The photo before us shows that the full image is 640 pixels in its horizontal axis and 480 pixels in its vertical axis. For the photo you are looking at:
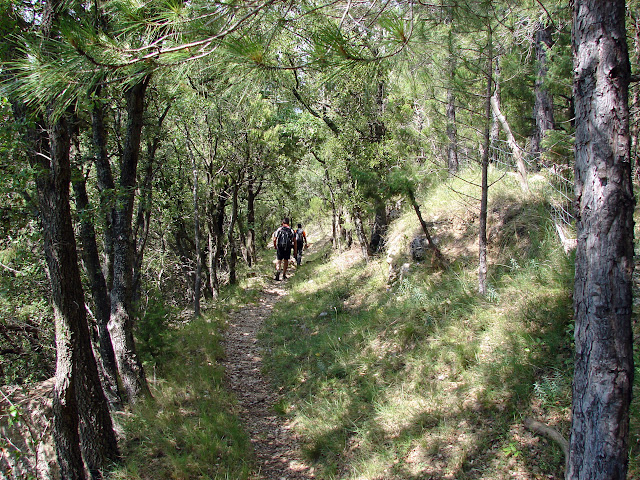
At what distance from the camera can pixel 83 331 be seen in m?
4.31

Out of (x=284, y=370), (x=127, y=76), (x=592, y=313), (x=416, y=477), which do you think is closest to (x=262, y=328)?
(x=284, y=370)

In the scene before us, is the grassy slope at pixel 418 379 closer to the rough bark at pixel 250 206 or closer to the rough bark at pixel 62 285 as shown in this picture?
the rough bark at pixel 62 285

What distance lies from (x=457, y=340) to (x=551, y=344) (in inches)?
47.5

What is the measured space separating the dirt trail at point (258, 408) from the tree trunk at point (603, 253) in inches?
118

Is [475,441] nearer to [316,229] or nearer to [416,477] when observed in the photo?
[416,477]

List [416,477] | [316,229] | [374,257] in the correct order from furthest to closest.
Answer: [316,229], [374,257], [416,477]

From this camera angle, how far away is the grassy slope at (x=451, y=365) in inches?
149

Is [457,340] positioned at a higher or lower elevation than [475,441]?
higher

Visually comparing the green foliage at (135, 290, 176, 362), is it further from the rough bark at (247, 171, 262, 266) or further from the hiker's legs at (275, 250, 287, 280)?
the rough bark at (247, 171, 262, 266)

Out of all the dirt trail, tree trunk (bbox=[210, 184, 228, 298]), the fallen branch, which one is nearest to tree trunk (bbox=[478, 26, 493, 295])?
the fallen branch

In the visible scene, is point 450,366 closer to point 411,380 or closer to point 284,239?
point 411,380

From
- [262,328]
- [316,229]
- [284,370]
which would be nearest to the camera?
[284,370]

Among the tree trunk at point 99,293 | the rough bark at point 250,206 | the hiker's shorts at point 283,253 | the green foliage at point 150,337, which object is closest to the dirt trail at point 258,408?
the green foliage at point 150,337

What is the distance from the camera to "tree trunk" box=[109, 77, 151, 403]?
5.43m
